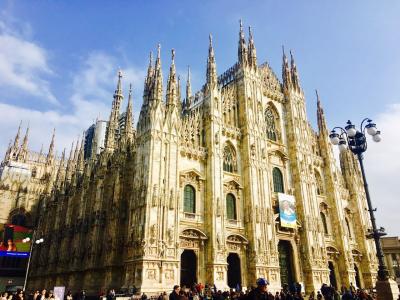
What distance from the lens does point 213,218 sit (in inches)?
1049

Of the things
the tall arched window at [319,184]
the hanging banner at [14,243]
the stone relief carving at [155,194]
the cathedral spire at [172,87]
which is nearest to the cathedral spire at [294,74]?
the tall arched window at [319,184]

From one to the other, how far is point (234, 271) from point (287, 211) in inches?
325

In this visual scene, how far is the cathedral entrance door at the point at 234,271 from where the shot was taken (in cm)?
2802

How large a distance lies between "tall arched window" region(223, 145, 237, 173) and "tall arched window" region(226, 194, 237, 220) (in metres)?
2.61

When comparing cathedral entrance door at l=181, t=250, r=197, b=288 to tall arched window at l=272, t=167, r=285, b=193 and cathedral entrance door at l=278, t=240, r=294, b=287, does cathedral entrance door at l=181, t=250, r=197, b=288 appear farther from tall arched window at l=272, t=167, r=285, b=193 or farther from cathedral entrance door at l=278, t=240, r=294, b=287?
tall arched window at l=272, t=167, r=285, b=193

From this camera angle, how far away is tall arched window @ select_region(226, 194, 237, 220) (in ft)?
96.9

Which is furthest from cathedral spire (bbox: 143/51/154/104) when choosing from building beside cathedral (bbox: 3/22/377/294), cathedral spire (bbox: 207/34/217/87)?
cathedral spire (bbox: 207/34/217/87)

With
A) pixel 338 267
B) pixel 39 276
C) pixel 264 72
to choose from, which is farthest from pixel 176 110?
pixel 39 276

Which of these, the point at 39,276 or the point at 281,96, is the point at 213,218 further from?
the point at 39,276

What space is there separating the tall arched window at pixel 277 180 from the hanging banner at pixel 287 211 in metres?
1.28

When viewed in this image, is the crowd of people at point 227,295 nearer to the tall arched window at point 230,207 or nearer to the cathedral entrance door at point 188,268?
the cathedral entrance door at point 188,268

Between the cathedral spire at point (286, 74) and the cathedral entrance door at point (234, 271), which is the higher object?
the cathedral spire at point (286, 74)

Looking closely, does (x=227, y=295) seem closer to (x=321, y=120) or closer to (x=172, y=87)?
(x=172, y=87)

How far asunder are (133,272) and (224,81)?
78.3 feet
